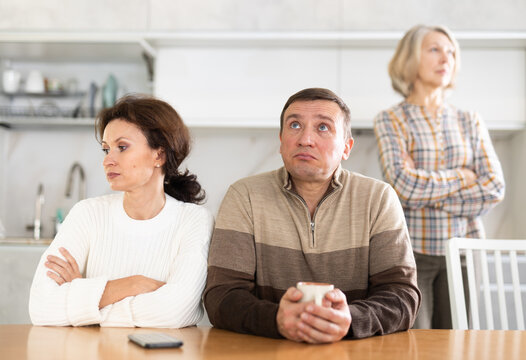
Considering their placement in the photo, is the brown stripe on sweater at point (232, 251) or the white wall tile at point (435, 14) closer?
the brown stripe on sweater at point (232, 251)

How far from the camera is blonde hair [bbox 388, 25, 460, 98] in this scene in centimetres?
253

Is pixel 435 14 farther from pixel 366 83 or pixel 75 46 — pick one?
pixel 75 46

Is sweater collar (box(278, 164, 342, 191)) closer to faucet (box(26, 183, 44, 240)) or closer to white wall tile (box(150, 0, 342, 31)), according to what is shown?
white wall tile (box(150, 0, 342, 31))

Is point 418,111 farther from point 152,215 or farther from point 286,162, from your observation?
point 152,215

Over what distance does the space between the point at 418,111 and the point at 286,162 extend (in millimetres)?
1133

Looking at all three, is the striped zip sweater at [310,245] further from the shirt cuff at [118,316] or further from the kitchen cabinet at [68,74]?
the kitchen cabinet at [68,74]

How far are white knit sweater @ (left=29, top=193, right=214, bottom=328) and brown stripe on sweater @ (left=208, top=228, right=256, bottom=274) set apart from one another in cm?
9

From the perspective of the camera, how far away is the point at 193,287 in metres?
1.50

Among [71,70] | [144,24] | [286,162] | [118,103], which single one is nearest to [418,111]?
[286,162]

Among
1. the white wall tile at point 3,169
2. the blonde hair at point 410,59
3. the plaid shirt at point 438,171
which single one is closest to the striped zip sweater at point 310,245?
the plaid shirt at point 438,171

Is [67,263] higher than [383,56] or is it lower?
lower

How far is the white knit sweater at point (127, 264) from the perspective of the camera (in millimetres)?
1417

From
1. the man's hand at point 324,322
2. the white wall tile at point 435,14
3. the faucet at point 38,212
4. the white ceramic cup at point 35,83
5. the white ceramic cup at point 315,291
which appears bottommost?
the man's hand at point 324,322

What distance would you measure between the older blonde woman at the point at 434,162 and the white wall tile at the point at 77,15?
1.48 m
